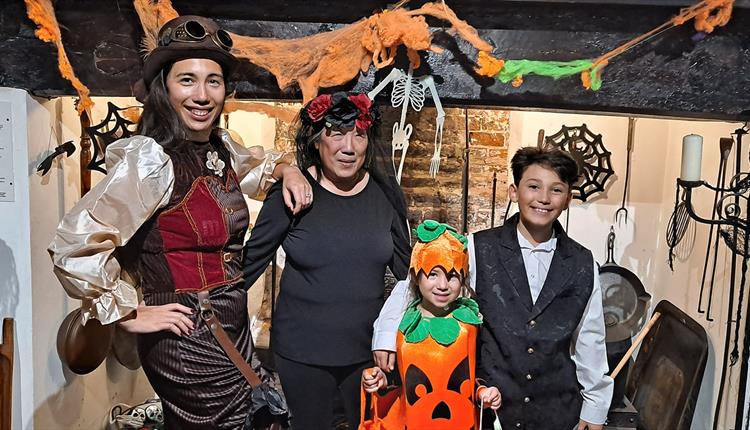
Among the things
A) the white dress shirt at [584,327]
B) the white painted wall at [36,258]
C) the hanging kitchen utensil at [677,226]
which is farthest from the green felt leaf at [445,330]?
the hanging kitchen utensil at [677,226]

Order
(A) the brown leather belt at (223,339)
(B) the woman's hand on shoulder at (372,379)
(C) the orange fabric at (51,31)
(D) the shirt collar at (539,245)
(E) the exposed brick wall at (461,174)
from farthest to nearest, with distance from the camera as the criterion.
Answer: (E) the exposed brick wall at (461,174) < (C) the orange fabric at (51,31) < (D) the shirt collar at (539,245) < (B) the woman's hand on shoulder at (372,379) < (A) the brown leather belt at (223,339)

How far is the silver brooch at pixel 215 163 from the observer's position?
6.08ft

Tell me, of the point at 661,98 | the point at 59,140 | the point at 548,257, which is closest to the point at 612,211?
the point at 661,98

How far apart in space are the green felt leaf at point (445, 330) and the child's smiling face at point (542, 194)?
38cm

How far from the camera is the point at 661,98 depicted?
2201 mm

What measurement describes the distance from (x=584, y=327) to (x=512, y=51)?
0.89 m

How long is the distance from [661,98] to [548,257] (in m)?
0.66

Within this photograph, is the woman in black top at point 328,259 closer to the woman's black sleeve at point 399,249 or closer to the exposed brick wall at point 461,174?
the woman's black sleeve at point 399,249

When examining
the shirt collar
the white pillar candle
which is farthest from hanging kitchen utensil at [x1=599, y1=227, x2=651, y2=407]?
the shirt collar

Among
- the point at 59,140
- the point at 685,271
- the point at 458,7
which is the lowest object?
the point at 685,271

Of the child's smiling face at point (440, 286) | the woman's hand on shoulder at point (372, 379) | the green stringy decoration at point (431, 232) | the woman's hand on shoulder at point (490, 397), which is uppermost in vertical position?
the green stringy decoration at point (431, 232)

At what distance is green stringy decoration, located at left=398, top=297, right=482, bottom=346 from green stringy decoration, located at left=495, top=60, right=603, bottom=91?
765mm

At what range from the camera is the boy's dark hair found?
195 cm

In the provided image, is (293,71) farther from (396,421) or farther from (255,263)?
(396,421)
